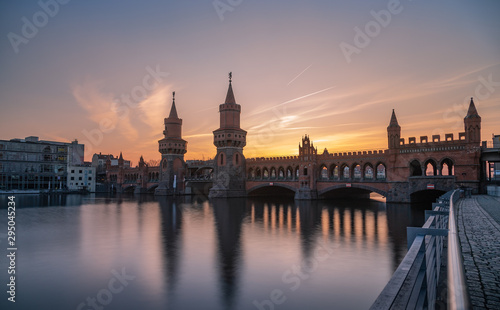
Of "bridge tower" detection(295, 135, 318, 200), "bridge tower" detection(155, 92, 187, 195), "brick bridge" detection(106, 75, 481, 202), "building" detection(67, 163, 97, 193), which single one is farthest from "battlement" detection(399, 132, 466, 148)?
"building" detection(67, 163, 97, 193)

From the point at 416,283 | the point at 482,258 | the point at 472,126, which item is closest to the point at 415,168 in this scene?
the point at 472,126

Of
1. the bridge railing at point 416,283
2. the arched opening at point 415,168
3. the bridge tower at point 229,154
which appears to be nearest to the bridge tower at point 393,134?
the arched opening at point 415,168

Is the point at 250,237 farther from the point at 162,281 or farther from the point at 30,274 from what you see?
the point at 30,274

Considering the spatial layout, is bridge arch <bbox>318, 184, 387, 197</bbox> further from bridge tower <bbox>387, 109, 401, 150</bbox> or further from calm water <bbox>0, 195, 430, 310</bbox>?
calm water <bbox>0, 195, 430, 310</bbox>

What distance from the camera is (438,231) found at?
21.5ft

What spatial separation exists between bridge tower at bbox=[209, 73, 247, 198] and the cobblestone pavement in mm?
52067

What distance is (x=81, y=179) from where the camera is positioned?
10125 cm

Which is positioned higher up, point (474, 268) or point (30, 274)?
point (474, 268)

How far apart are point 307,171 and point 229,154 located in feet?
57.7

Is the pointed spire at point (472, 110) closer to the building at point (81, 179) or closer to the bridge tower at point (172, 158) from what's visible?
the bridge tower at point (172, 158)

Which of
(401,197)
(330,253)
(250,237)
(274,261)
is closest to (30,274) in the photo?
(274,261)

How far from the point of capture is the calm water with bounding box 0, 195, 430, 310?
38.8 feet

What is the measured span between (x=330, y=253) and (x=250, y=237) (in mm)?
7001

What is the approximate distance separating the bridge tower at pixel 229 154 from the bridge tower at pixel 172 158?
15.0 meters
